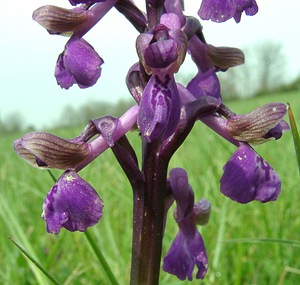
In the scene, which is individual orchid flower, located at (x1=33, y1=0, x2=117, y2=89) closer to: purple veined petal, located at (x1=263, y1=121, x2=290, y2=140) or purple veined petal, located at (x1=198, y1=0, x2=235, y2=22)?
purple veined petal, located at (x1=198, y1=0, x2=235, y2=22)

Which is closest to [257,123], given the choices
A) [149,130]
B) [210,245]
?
[149,130]

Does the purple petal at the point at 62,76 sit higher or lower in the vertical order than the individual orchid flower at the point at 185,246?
higher

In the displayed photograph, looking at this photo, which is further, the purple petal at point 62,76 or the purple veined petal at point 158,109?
the purple petal at point 62,76

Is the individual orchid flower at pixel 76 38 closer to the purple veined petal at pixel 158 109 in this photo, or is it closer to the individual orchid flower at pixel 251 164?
the purple veined petal at pixel 158 109

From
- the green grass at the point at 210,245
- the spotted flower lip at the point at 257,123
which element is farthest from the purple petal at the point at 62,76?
the green grass at the point at 210,245

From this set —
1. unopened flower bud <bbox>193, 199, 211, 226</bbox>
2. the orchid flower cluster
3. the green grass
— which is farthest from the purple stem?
the green grass
